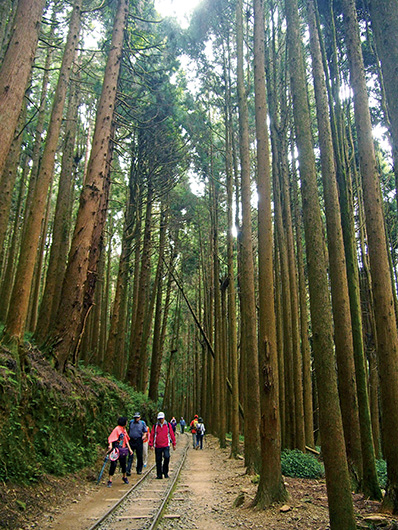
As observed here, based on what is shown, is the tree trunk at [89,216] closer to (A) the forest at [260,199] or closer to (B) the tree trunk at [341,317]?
(A) the forest at [260,199]

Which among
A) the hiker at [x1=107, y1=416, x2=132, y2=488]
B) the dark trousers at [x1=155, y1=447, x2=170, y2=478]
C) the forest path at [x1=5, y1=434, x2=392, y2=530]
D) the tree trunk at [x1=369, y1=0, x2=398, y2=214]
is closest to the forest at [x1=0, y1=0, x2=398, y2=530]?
the tree trunk at [x1=369, y1=0, x2=398, y2=214]

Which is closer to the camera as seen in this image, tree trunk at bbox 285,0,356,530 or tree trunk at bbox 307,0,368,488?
tree trunk at bbox 285,0,356,530

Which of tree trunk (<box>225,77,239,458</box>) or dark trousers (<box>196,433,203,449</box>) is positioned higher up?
tree trunk (<box>225,77,239,458</box>)

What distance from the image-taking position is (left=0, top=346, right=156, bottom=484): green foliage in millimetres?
6219

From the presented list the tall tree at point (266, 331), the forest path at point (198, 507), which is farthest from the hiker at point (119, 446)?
the tall tree at point (266, 331)

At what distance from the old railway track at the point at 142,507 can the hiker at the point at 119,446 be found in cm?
53

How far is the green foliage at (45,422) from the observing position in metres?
6.22

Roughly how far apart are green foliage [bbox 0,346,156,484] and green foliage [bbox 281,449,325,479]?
4712mm

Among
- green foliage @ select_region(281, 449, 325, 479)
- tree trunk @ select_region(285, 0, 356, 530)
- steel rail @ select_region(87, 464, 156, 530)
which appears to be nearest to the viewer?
tree trunk @ select_region(285, 0, 356, 530)

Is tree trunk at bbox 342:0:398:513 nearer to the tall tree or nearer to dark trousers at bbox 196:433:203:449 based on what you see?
Result: the tall tree

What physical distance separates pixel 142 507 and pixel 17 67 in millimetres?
7255

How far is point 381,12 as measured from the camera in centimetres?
405

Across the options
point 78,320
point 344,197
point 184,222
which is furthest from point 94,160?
point 184,222

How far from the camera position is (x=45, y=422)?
7531mm
